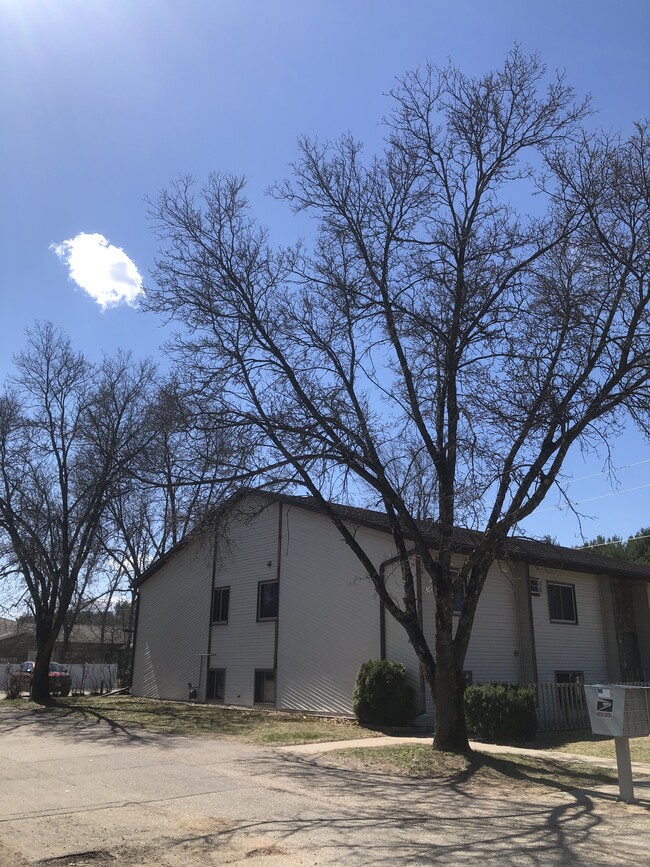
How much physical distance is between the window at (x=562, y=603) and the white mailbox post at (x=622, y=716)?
13694 mm

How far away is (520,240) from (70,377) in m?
18.6

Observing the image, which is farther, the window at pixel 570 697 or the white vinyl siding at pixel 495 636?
the white vinyl siding at pixel 495 636

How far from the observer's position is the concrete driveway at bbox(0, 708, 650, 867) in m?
6.20

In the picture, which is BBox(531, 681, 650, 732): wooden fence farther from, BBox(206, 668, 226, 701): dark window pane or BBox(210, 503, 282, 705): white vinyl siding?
BBox(206, 668, 226, 701): dark window pane

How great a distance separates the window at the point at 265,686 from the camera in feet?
72.5

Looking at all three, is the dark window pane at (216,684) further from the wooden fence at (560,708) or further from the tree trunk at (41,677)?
the wooden fence at (560,708)

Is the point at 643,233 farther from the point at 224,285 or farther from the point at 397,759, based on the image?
the point at 397,759

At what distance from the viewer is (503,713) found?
592 inches

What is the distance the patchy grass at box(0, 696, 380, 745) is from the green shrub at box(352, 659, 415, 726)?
51 centimetres

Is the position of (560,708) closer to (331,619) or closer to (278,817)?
(331,619)

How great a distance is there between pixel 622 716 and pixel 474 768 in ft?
11.1

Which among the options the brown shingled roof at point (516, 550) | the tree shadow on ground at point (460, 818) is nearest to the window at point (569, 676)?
the brown shingled roof at point (516, 550)

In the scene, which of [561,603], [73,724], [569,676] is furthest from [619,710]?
[561,603]

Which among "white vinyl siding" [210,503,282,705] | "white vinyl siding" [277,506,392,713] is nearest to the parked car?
"white vinyl siding" [210,503,282,705]
